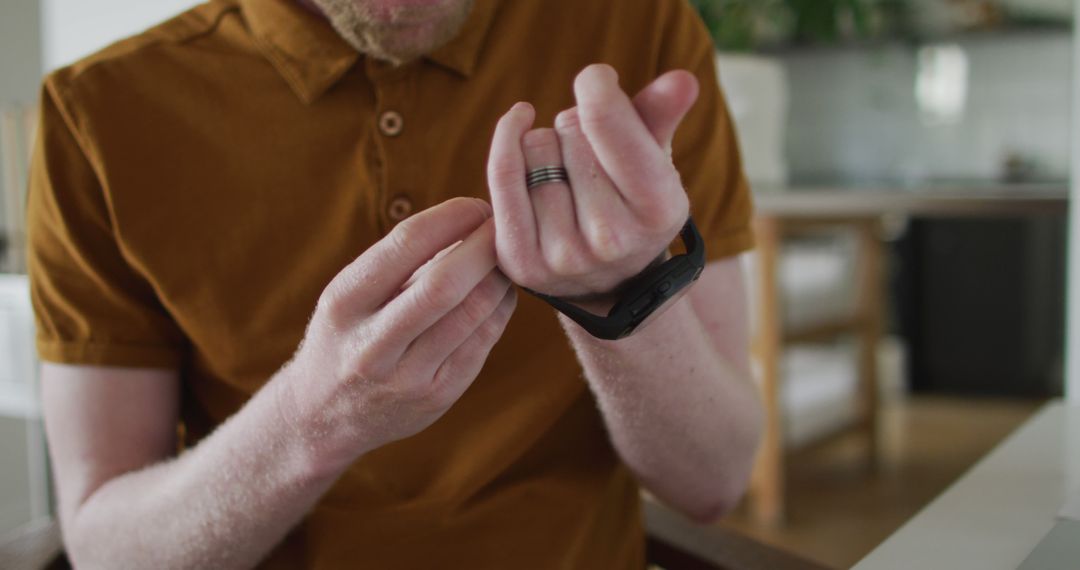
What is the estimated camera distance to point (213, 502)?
0.66 metres

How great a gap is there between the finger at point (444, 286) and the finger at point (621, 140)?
0.26ft

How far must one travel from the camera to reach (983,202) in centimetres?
181

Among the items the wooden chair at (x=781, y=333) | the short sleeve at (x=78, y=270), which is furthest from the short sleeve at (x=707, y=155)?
the wooden chair at (x=781, y=333)

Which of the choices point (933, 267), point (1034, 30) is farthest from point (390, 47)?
point (1034, 30)

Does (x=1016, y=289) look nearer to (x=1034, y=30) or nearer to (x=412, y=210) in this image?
(x=1034, y=30)

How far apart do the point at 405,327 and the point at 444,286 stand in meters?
0.04

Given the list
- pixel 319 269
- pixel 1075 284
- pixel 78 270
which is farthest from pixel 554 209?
pixel 1075 284

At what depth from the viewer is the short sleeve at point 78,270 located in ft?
2.41

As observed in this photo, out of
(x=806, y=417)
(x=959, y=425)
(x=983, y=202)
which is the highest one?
(x=983, y=202)

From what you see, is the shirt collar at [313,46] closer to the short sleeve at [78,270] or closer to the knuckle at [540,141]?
the short sleeve at [78,270]

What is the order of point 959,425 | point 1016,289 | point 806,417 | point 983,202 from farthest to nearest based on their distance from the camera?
point 1016,289, point 959,425, point 806,417, point 983,202

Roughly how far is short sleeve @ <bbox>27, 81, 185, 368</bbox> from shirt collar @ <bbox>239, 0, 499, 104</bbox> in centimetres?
16

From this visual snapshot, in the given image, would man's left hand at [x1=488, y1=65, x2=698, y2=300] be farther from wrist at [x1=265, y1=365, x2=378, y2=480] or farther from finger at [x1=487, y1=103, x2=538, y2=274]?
wrist at [x1=265, y1=365, x2=378, y2=480]

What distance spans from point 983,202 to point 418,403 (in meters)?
1.60
